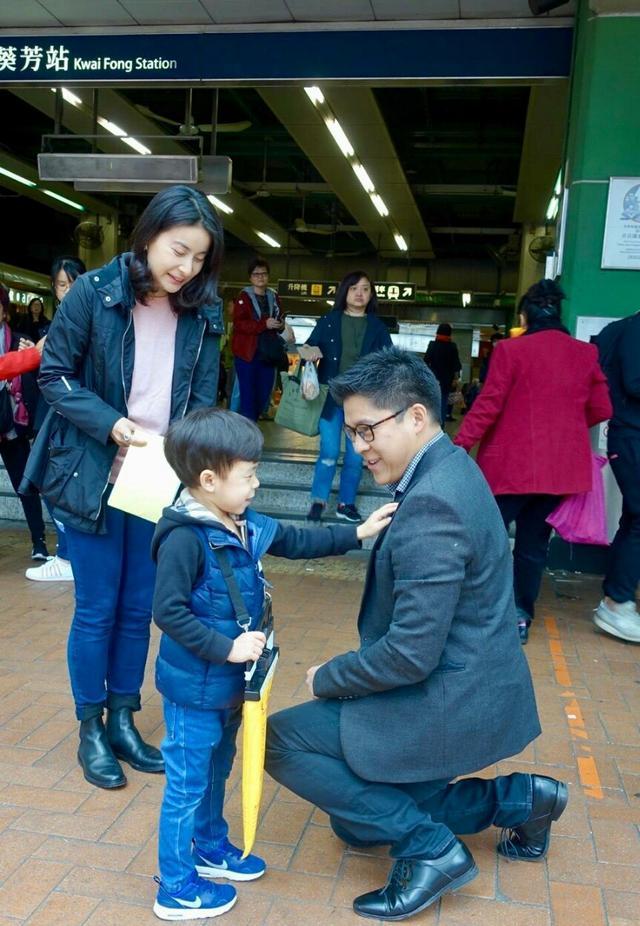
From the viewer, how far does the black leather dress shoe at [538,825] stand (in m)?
2.43

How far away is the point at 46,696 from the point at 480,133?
35.2 feet

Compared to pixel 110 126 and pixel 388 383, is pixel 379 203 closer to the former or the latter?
pixel 110 126

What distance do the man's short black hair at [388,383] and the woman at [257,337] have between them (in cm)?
539

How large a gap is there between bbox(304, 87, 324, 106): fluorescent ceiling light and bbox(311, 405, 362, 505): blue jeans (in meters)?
4.34

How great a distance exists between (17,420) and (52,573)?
38.9 inches

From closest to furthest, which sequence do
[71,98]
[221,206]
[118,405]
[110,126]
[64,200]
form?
[118,405]
[71,98]
[110,126]
[221,206]
[64,200]

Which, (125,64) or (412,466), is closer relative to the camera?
(412,466)

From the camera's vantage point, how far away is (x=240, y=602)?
2145 millimetres

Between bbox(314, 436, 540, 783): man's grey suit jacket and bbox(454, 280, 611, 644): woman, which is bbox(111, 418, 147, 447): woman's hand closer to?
bbox(314, 436, 540, 783): man's grey suit jacket

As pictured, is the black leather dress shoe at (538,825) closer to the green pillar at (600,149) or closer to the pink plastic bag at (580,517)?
the pink plastic bag at (580,517)

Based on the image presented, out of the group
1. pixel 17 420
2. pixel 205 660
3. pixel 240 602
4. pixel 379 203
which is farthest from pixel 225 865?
pixel 379 203

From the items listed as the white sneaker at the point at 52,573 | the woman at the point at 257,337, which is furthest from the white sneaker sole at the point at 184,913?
the woman at the point at 257,337

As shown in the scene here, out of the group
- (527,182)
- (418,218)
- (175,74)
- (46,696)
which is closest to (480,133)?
(527,182)

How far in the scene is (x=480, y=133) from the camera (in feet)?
39.9
